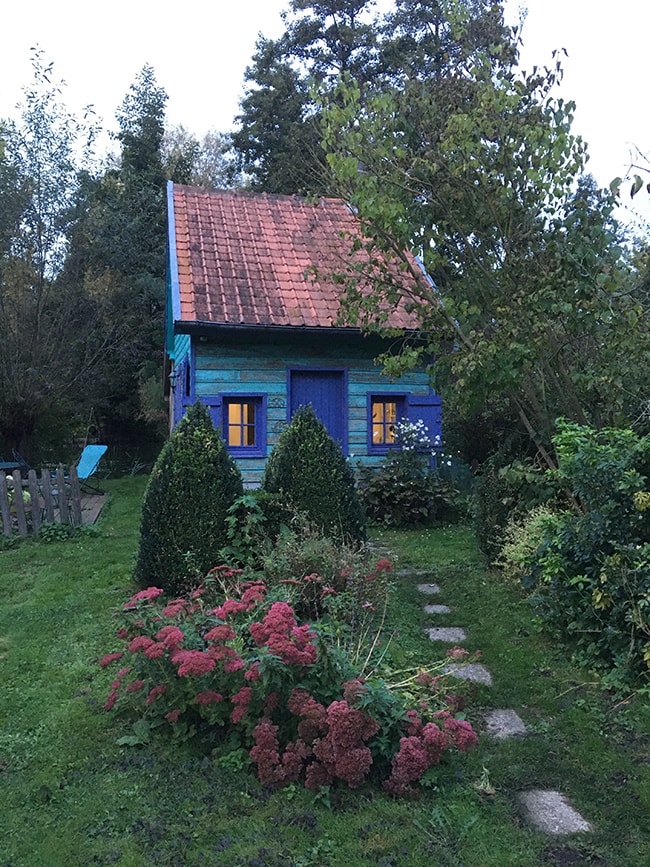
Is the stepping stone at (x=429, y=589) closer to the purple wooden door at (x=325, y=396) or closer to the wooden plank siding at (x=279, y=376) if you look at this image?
the wooden plank siding at (x=279, y=376)

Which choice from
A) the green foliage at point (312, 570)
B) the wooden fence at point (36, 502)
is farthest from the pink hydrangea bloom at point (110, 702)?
the wooden fence at point (36, 502)

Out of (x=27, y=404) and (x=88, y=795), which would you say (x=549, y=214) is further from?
(x=27, y=404)

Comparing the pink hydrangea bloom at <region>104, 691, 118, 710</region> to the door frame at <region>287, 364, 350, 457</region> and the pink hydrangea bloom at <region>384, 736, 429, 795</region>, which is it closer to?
the pink hydrangea bloom at <region>384, 736, 429, 795</region>

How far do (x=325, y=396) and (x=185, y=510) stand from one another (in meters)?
5.33

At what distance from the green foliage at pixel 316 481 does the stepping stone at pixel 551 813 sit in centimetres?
316

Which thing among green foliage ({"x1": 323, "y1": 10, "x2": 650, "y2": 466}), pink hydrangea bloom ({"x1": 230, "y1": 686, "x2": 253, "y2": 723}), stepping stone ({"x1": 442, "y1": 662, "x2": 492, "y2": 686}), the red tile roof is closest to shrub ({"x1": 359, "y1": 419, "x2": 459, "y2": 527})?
the red tile roof

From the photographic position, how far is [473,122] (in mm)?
6094

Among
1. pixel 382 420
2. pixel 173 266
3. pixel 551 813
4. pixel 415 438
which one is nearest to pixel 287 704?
pixel 551 813

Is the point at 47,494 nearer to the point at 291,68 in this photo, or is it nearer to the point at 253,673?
the point at 253,673

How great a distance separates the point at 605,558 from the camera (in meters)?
4.39

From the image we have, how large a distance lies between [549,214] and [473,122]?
116 cm

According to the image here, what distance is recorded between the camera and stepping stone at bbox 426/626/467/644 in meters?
5.16

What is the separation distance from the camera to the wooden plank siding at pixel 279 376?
34.1 ft

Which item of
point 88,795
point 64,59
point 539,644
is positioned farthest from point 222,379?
point 64,59
